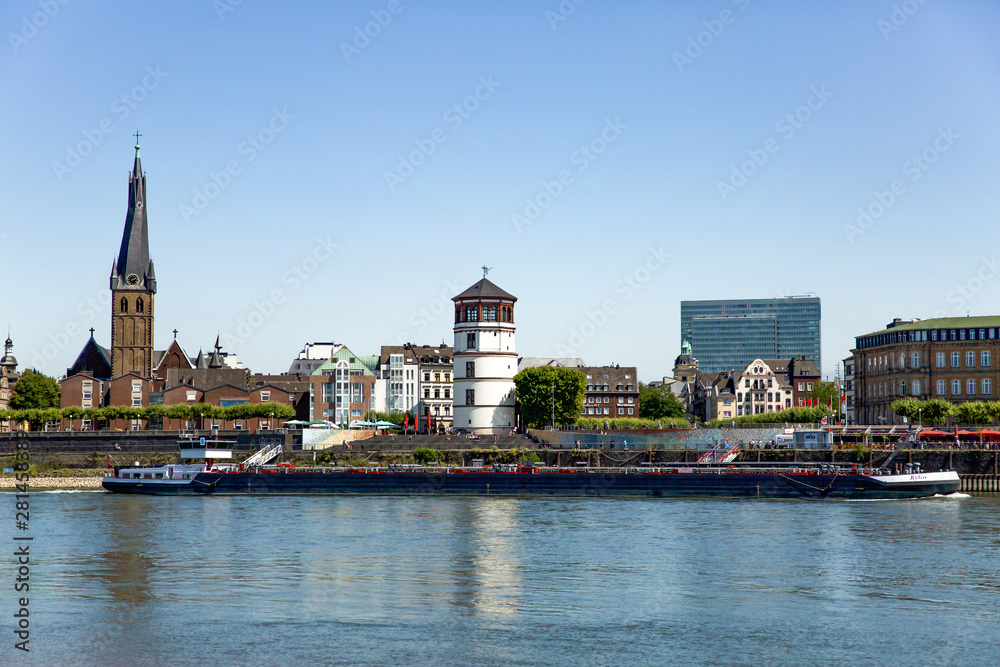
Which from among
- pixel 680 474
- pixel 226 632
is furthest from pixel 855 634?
pixel 680 474

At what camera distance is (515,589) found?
121ft

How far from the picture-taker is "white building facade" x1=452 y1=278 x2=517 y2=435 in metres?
106

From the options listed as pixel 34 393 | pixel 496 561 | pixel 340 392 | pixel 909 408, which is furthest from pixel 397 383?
pixel 496 561

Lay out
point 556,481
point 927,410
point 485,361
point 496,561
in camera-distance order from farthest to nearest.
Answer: point 485,361, point 927,410, point 556,481, point 496,561

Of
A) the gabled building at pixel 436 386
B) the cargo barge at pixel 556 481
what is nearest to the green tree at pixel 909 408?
the cargo barge at pixel 556 481

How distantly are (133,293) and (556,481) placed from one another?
88.1m

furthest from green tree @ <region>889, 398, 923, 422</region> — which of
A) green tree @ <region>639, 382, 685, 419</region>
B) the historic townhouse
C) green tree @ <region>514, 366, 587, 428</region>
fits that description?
green tree @ <region>639, 382, 685, 419</region>

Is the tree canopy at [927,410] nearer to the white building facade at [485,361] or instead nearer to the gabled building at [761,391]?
the white building facade at [485,361]

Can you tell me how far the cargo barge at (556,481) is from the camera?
233 ft

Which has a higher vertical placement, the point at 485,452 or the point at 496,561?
the point at 485,452

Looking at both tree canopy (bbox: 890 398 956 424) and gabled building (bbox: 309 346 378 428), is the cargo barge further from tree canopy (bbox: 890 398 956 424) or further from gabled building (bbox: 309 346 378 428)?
gabled building (bbox: 309 346 378 428)

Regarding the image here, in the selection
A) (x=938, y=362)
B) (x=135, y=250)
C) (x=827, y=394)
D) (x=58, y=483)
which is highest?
(x=135, y=250)

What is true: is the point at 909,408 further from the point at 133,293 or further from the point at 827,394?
the point at 133,293

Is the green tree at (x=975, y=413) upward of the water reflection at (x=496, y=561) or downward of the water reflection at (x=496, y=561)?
upward
